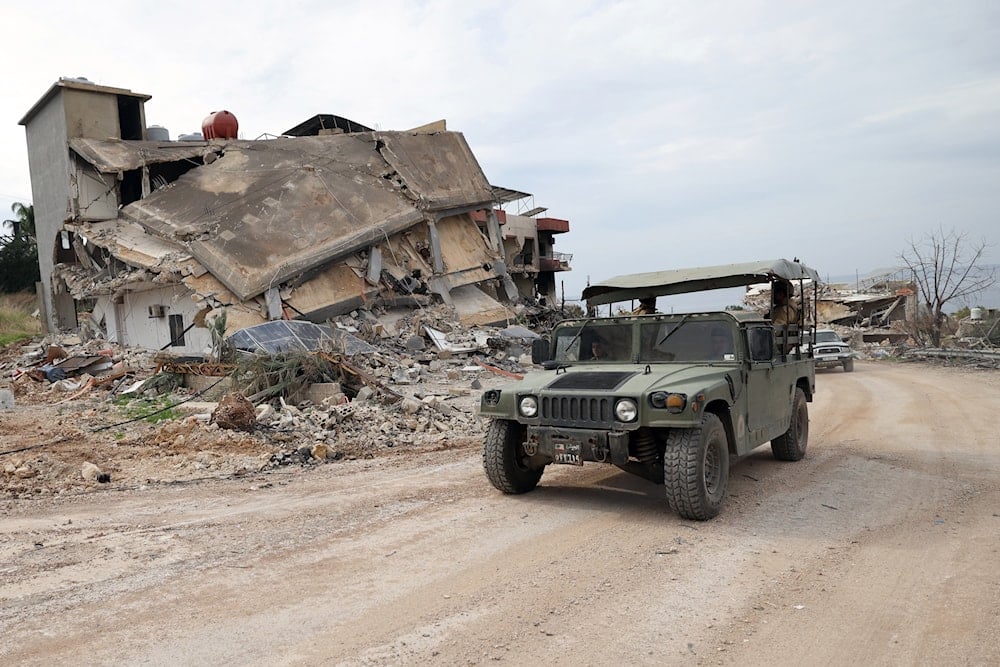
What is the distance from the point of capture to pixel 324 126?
3828 cm

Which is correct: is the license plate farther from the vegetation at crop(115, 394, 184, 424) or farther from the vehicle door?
the vegetation at crop(115, 394, 184, 424)

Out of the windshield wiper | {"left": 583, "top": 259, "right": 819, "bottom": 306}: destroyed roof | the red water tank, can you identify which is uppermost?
the red water tank

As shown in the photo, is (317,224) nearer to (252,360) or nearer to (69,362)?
(69,362)

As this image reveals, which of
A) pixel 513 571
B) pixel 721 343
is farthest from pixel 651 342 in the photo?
pixel 513 571

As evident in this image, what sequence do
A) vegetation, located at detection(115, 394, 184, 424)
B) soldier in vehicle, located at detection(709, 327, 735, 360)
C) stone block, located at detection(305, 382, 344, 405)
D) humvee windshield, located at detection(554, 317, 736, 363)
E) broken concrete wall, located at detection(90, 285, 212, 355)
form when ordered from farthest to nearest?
broken concrete wall, located at detection(90, 285, 212, 355) < stone block, located at detection(305, 382, 344, 405) < vegetation, located at detection(115, 394, 184, 424) < humvee windshield, located at detection(554, 317, 736, 363) < soldier in vehicle, located at detection(709, 327, 735, 360)

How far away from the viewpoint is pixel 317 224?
2473 centimetres

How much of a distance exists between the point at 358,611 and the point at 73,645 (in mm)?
1537

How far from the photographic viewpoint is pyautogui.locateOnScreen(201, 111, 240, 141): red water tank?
3061 cm

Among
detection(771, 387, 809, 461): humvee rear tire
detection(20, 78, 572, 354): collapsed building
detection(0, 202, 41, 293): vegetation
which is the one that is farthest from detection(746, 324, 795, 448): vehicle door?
detection(0, 202, 41, 293): vegetation

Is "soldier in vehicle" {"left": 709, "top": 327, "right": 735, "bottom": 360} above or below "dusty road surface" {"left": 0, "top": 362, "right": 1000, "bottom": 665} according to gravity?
above

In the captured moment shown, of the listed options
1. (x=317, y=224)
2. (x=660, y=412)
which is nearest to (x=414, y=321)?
(x=317, y=224)

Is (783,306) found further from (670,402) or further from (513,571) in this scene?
(513,571)

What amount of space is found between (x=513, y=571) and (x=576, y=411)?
5.55 ft

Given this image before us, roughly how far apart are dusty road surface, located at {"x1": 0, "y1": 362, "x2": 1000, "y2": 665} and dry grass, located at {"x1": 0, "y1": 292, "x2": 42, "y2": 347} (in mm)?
28646
